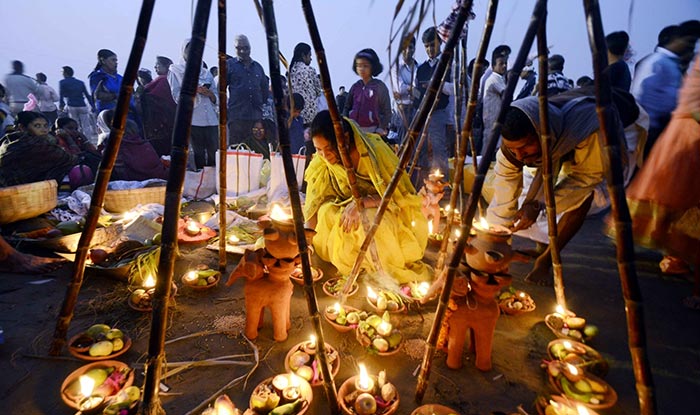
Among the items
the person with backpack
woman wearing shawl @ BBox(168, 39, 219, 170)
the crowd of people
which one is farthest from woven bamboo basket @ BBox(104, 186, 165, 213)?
the person with backpack

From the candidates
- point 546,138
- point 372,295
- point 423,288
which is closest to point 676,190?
point 546,138

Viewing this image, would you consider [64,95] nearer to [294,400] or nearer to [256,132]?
[256,132]

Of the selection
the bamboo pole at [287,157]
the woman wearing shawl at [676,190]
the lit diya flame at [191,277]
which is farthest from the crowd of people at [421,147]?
the lit diya flame at [191,277]

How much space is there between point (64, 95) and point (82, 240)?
11708 millimetres

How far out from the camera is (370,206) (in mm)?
3330

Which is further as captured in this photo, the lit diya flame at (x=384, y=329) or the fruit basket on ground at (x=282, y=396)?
the lit diya flame at (x=384, y=329)

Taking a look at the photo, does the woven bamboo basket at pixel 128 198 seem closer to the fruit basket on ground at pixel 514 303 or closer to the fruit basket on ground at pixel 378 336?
the fruit basket on ground at pixel 378 336

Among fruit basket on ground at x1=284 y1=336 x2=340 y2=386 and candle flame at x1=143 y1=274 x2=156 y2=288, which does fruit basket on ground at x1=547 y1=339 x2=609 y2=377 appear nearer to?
fruit basket on ground at x1=284 y1=336 x2=340 y2=386

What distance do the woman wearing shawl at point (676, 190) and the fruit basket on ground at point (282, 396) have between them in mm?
3391

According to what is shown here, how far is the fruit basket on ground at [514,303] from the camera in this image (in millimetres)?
2963

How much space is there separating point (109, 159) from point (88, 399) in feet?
4.53

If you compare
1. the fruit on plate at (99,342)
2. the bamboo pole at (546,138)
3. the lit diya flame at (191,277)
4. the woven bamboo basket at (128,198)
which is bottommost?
the fruit on plate at (99,342)

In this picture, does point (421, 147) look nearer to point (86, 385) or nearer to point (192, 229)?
point (192, 229)

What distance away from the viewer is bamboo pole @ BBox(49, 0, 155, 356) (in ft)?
5.85
